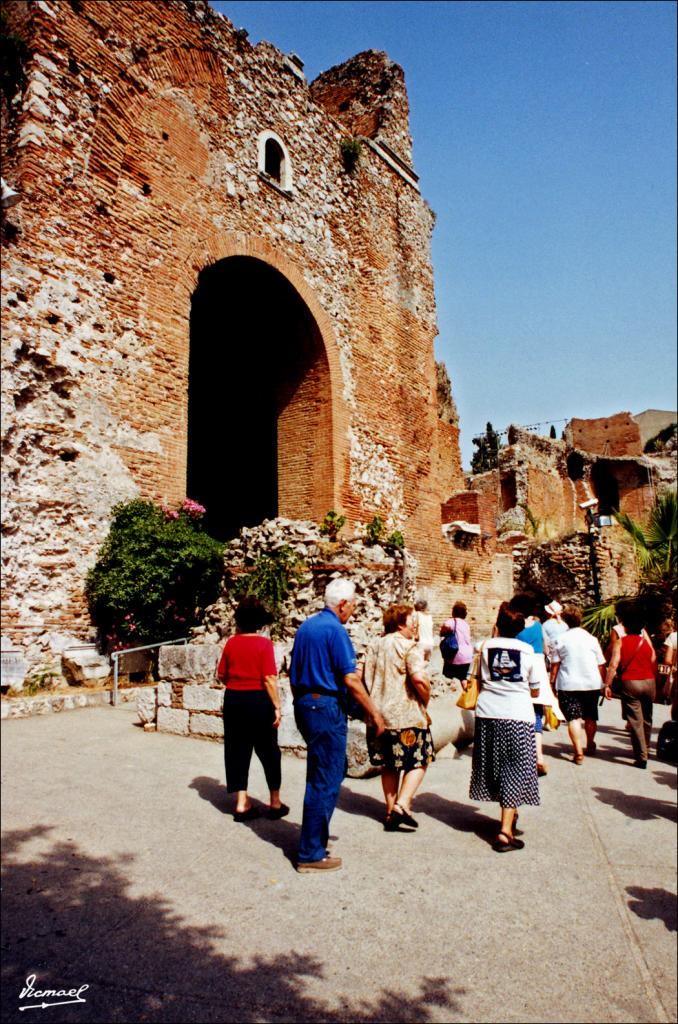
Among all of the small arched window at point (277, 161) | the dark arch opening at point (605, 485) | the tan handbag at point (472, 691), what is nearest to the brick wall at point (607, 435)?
the dark arch opening at point (605, 485)

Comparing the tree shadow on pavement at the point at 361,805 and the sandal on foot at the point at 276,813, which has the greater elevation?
the sandal on foot at the point at 276,813

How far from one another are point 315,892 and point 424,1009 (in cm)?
112

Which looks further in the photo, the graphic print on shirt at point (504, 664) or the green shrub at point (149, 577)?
the green shrub at point (149, 577)

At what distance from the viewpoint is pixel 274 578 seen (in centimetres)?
773

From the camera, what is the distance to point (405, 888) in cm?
386

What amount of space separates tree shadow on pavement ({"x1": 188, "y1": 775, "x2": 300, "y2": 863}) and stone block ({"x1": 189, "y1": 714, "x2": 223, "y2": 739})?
94cm

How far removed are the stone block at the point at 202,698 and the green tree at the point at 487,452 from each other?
24216 millimetres

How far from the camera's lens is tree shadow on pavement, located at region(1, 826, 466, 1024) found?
8.76 feet

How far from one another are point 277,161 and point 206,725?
11323 millimetres

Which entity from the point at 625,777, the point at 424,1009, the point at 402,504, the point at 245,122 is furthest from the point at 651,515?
the point at 424,1009

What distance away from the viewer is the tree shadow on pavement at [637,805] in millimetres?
5469

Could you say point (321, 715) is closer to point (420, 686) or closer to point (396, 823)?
point (420, 686)

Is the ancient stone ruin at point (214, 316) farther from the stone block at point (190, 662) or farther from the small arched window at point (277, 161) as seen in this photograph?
the stone block at point (190, 662)

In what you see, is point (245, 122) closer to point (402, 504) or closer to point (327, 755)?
point (402, 504)
